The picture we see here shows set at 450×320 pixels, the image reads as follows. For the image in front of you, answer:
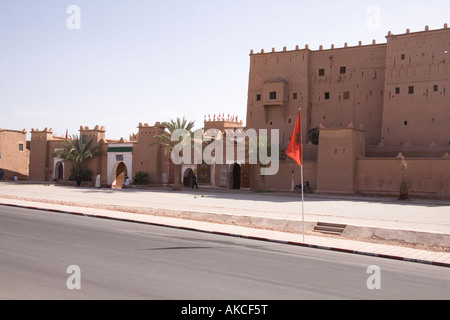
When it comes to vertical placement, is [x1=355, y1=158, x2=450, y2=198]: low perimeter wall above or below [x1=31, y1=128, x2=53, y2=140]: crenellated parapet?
below

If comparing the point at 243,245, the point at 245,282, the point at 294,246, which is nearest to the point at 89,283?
the point at 245,282

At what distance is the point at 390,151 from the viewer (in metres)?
36.7

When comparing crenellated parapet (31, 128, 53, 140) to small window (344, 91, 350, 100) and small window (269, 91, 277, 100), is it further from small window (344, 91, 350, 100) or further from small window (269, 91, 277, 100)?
small window (344, 91, 350, 100)

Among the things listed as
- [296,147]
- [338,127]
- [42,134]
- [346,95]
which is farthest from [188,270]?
[42,134]

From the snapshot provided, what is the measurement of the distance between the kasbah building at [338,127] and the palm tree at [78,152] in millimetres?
749

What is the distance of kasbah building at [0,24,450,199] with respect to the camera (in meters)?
33.3

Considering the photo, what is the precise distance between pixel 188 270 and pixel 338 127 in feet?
93.3

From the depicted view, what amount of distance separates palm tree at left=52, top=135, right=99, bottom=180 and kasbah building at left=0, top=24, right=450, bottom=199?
75 cm

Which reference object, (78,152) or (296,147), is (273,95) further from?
(296,147)

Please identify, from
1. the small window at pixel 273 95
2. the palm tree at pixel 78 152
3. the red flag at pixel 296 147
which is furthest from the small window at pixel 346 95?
the red flag at pixel 296 147

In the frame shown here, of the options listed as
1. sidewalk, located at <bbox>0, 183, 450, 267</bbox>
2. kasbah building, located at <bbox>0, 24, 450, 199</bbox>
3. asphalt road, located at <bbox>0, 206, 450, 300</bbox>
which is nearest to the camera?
asphalt road, located at <bbox>0, 206, 450, 300</bbox>

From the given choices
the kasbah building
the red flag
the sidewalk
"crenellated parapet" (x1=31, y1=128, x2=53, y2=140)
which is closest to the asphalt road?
the sidewalk

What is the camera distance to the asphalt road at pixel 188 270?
303 inches
